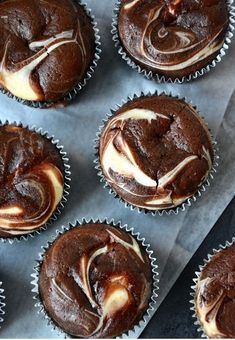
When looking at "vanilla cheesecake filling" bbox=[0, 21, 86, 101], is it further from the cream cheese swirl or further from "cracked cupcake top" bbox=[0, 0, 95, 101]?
the cream cheese swirl

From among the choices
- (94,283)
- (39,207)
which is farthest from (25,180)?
(94,283)

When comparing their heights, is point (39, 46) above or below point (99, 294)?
above

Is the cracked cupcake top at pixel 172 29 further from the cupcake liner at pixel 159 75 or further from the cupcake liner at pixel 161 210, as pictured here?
the cupcake liner at pixel 161 210

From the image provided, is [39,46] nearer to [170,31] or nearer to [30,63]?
[30,63]

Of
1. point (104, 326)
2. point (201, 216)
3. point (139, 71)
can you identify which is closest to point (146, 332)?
point (104, 326)

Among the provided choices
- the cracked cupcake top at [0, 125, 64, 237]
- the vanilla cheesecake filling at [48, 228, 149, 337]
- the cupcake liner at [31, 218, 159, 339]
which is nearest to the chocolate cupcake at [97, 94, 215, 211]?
the cupcake liner at [31, 218, 159, 339]

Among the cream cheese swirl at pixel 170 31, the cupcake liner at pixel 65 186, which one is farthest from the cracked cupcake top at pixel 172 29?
the cupcake liner at pixel 65 186

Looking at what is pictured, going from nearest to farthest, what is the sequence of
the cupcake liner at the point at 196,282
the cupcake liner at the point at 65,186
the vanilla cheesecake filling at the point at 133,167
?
the vanilla cheesecake filling at the point at 133,167 → the cupcake liner at the point at 196,282 → the cupcake liner at the point at 65,186
